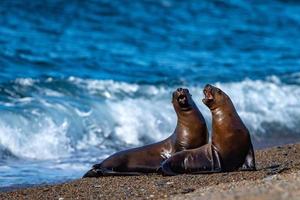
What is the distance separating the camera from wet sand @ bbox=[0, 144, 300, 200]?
714 centimetres

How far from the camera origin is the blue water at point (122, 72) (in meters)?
11.7

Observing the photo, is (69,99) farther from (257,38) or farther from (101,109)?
(257,38)

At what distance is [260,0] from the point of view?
97.5 ft

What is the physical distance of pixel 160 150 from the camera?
966 centimetres

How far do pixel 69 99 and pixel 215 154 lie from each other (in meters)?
4.81

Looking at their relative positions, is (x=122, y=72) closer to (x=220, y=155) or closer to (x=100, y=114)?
(x=100, y=114)

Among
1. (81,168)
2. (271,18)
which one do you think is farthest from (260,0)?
(81,168)

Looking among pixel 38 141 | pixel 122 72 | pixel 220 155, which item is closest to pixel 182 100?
pixel 220 155

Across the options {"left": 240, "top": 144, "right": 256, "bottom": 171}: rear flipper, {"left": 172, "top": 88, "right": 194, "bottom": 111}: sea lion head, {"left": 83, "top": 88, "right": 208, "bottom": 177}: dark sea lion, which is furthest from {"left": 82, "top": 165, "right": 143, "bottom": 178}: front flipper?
{"left": 240, "top": 144, "right": 256, "bottom": 171}: rear flipper

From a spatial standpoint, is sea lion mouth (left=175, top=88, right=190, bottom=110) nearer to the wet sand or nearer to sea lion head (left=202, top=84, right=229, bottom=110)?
sea lion head (left=202, top=84, right=229, bottom=110)

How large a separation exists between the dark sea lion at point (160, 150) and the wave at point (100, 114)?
1452mm

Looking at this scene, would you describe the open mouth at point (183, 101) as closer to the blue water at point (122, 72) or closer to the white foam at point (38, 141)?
the blue water at point (122, 72)

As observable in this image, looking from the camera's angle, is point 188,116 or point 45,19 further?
point 45,19

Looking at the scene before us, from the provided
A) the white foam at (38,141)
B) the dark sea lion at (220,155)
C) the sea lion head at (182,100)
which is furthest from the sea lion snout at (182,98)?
the white foam at (38,141)
